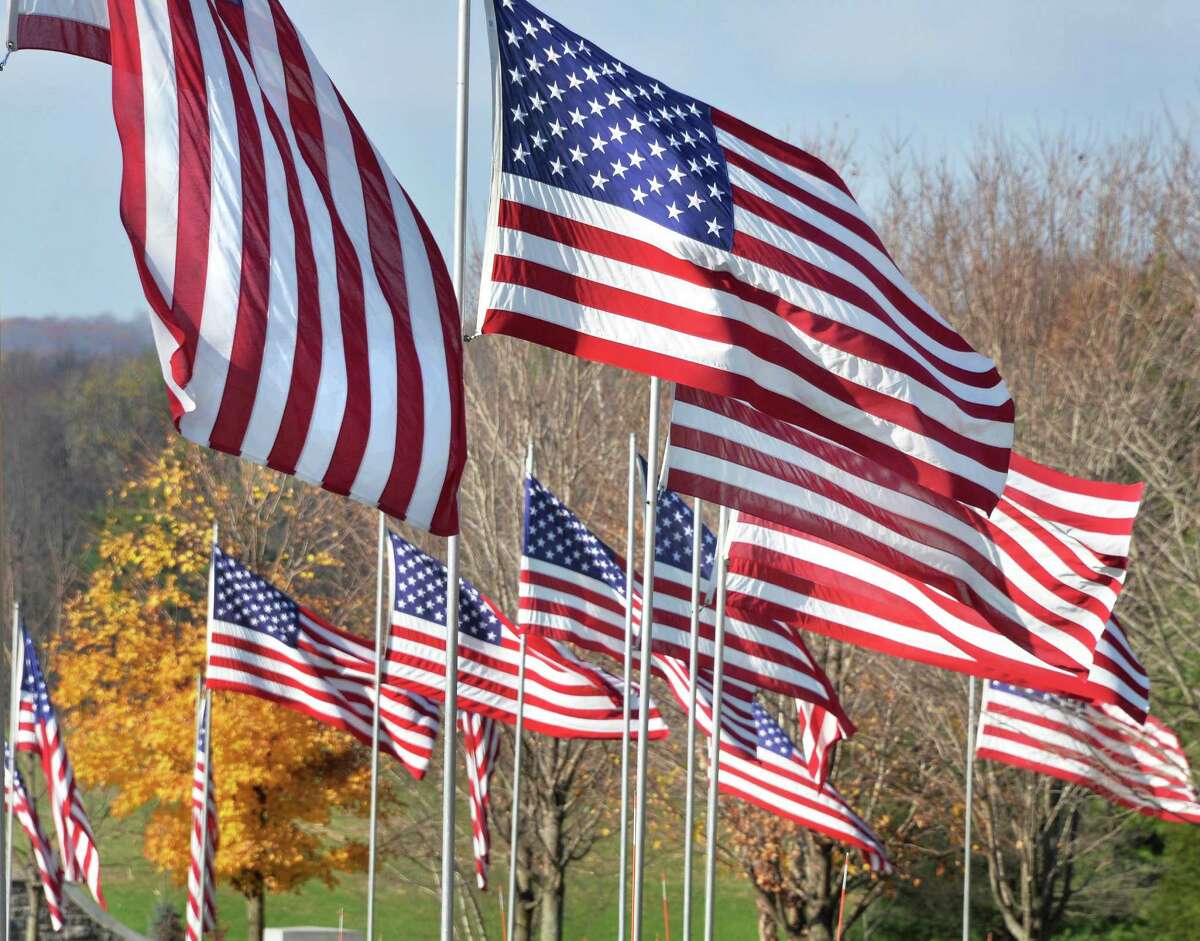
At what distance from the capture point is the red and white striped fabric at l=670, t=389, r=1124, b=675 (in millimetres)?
10062

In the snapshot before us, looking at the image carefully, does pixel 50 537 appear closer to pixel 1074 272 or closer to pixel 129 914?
pixel 129 914

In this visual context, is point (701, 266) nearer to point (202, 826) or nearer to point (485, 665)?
point (485, 665)

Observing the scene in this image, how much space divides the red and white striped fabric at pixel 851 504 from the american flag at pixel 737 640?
2.87 m

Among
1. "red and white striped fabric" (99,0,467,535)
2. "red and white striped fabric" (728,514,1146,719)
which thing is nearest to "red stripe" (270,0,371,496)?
"red and white striped fabric" (99,0,467,535)

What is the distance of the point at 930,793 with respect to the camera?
85.5 ft

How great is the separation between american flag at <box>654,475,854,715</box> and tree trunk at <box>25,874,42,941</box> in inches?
646

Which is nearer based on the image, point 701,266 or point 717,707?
point 701,266

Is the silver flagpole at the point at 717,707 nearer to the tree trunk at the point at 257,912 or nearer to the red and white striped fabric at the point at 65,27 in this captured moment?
the red and white striped fabric at the point at 65,27

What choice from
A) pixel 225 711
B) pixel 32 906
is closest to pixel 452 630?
pixel 225 711

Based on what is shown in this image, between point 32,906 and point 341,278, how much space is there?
2441cm

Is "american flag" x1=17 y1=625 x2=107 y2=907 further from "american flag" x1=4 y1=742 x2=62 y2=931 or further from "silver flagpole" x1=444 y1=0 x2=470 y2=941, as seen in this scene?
"silver flagpole" x1=444 y1=0 x2=470 y2=941

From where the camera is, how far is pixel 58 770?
63.2 feet

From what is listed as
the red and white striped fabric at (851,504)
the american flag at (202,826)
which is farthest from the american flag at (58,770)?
the red and white striped fabric at (851,504)

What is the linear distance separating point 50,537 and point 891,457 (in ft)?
114
